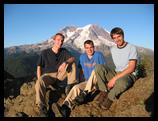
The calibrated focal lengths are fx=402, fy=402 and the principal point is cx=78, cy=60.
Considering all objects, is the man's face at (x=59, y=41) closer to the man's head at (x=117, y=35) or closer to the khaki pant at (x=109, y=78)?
the khaki pant at (x=109, y=78)

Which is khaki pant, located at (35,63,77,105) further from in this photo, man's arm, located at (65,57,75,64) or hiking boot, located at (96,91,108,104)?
hiking boot, located at (96,91,108,104)

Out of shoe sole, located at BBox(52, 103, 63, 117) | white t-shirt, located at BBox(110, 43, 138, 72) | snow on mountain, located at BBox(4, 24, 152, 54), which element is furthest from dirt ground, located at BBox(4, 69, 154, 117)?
snow on mountain, located at BBox(4, 24, 152, 54)

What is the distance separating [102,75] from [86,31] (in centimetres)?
114

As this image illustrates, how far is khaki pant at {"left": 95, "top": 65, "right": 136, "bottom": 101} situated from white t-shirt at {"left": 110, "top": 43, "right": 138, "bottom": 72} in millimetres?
219

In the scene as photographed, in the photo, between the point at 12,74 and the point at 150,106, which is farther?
the point at 12,74

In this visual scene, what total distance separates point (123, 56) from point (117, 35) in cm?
54

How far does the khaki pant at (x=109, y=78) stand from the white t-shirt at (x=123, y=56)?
219 millimetres

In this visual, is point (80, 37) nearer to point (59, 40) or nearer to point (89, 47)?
point (89, 47)

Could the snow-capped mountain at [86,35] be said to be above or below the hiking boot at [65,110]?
above

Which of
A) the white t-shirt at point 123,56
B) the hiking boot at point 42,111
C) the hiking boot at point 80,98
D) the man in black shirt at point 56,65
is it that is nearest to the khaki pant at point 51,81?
the man in black shirt at point 56,65

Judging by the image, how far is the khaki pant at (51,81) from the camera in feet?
30.7
